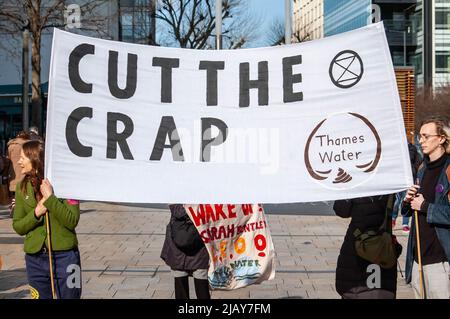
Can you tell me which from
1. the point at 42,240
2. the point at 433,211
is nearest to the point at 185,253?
the point at 42,240

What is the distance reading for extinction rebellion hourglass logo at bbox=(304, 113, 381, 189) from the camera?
4895mm

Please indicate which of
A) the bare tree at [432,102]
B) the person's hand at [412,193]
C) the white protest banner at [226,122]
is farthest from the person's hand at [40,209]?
the bare tree at [432,102]

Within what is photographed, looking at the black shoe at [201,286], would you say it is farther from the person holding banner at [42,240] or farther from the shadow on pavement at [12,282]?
the shadow on pavement at [12,282]

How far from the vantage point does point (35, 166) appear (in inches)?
207

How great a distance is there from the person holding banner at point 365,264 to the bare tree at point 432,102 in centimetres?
4776

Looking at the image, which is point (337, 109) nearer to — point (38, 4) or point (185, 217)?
point (185, 217)

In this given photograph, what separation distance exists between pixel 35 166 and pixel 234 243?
1708 mm

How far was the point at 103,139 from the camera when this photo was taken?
5.04m

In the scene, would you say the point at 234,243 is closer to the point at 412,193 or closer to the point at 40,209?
the point at 412,193

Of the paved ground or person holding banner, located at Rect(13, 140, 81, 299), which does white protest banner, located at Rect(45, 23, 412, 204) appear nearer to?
person holding banner, located at Rect(13, 140, 81, 299)

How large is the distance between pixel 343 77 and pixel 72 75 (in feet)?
5.77

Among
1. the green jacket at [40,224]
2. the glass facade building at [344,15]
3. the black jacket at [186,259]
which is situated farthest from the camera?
the glass facade building at [344,15]

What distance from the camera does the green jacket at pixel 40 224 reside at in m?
5.17

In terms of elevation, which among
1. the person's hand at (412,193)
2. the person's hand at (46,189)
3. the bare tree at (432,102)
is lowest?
the person's hand at (412,193)
